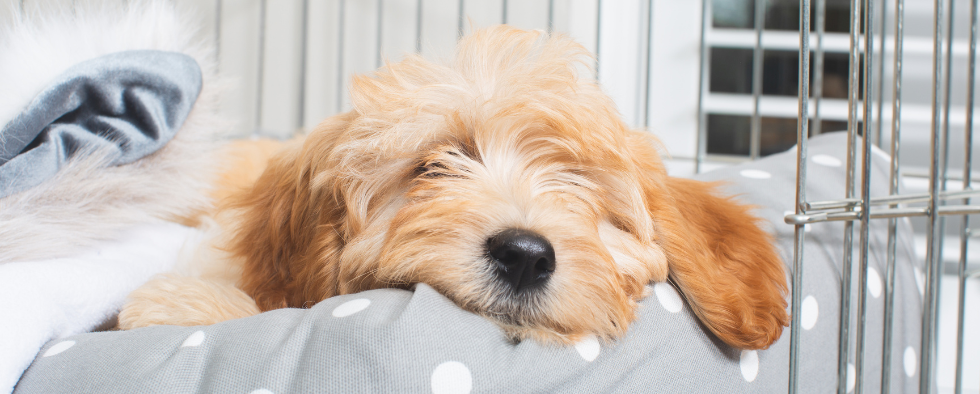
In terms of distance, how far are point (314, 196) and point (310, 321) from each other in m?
0.32

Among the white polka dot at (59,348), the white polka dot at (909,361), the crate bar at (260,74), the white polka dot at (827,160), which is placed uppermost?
the crate bar at (260,74)

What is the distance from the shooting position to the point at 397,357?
732 mm

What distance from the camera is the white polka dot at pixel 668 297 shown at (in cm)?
96

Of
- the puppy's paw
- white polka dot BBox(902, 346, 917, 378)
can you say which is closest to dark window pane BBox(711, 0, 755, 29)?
white polka dot BBox(902, 346, 917, 378)

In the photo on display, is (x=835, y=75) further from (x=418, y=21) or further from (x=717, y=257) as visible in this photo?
(x=717, y=257)

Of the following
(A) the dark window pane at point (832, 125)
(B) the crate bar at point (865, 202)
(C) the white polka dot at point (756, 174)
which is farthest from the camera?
(A) the dark window pane at point (832, 125)

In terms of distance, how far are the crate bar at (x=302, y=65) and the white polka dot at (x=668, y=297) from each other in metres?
2.11

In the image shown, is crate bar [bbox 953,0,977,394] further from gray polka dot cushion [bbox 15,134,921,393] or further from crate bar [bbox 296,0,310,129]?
crate bar [bbox 296,0,310,129]

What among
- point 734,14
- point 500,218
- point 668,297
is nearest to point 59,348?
point 500,218

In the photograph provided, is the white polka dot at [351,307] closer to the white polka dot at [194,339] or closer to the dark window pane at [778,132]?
the white polka dot at [194,339]

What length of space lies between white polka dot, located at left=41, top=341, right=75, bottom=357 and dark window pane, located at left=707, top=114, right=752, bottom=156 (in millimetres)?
2675

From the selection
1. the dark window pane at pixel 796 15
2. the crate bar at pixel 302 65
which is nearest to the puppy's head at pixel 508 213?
the crate bar at pixel 302 65

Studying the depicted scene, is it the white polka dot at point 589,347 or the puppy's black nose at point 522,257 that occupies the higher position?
the puppy's black nose at point 522,257

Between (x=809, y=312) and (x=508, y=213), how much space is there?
23.5 inches
